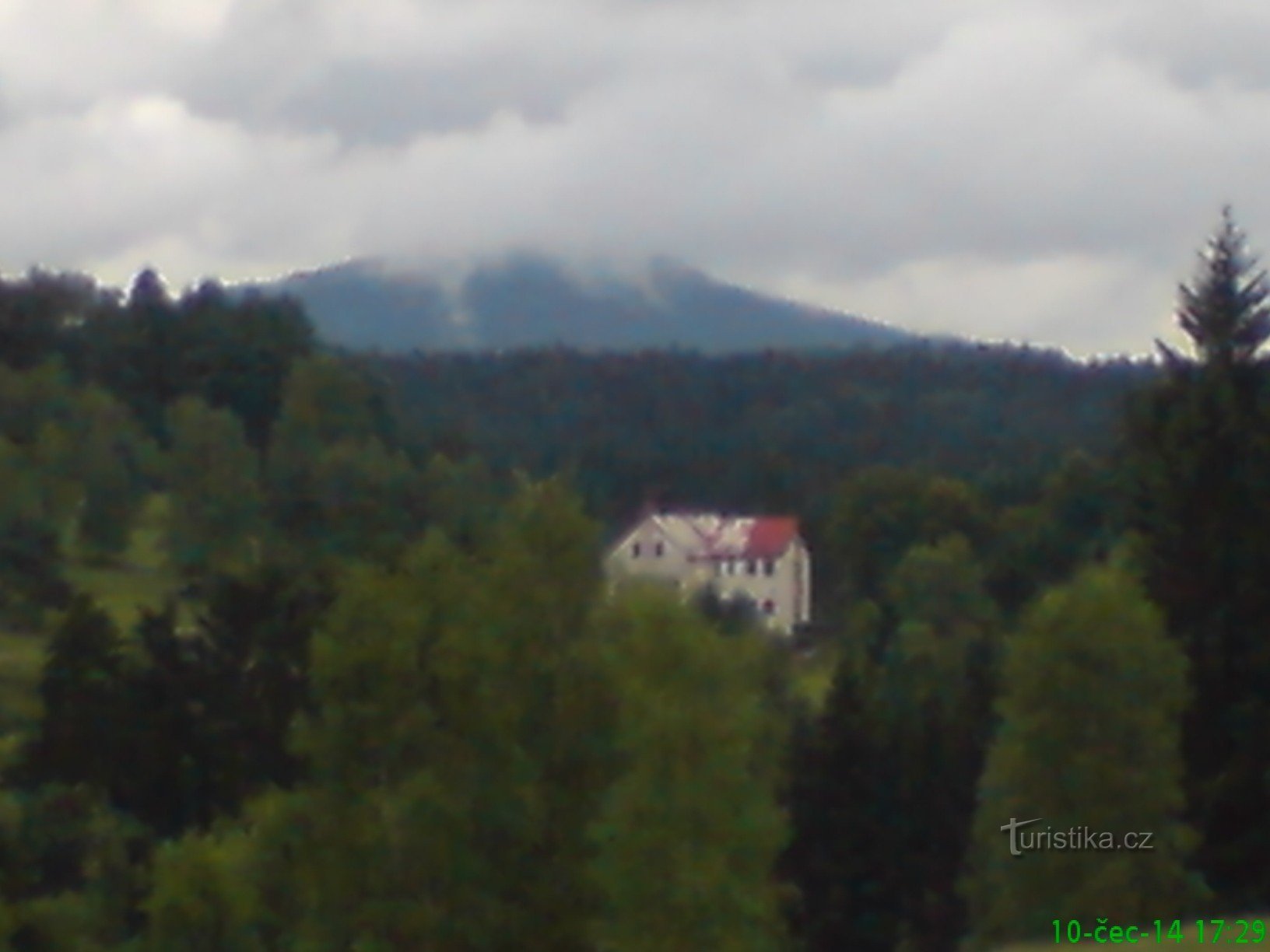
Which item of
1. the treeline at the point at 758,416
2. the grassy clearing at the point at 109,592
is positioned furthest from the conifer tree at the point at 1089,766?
the treeline at the point at 758,416

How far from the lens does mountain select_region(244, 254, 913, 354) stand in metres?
167

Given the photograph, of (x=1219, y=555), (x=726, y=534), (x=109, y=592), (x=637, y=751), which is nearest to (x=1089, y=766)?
(x=1219, y=555)

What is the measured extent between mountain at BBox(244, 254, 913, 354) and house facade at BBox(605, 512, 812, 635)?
237ft

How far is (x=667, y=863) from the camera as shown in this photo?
25453 millimetres

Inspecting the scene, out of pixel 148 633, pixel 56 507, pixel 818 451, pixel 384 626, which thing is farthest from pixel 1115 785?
pixel 818 451

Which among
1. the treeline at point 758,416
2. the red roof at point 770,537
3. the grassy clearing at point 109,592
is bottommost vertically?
the grassy clearing at point 109,592

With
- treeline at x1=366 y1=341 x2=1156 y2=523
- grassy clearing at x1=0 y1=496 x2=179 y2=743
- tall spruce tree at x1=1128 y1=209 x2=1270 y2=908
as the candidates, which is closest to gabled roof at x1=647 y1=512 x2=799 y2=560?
treeline at x1=366 y1=341 x2=1156 y2=523

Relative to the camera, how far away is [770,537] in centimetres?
8344

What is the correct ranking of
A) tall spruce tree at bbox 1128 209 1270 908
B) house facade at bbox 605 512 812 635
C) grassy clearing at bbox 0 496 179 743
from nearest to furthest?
tall spruce tree at bbox 1128 209 1270 908 → grassy clearing at bbox 0 496 179 743 → house facade at bbox 605 512 812 635

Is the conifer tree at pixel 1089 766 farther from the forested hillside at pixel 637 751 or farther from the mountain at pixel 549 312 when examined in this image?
the mountain at pixel 549 312

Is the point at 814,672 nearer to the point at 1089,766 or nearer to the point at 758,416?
the point at 1089,766

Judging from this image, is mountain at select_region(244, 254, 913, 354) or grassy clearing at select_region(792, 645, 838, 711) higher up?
mountain at select_region(244, 254, 913, 354)

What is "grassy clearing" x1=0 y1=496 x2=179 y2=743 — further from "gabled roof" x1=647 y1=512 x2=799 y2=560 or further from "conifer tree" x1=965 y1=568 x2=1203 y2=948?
"conifer tree" x1=965 y1=568 x2=1203 y2=948

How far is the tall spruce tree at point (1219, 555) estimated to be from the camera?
2330cm
